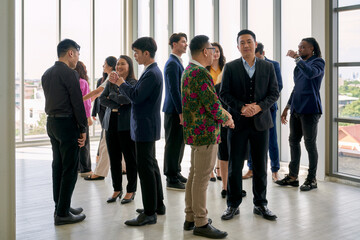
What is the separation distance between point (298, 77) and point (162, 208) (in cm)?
238

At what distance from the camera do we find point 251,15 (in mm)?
6949

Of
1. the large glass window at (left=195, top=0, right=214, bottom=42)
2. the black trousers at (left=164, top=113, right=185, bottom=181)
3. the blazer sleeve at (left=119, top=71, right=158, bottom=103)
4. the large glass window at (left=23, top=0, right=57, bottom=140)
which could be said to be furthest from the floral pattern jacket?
the large glass window at (left=23, top=0, right=57, bottom=140)

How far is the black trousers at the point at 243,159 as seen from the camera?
387cm

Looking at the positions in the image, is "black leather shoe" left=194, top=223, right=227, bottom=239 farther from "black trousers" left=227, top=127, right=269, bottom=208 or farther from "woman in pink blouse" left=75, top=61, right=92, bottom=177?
"woman in pink blouse" left=75, top=61, right=92, bottom=177

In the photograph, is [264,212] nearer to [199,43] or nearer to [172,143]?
[172,143]

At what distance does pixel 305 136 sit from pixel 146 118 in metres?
2.26

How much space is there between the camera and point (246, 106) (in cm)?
376

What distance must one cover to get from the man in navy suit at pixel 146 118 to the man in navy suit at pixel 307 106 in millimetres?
1977

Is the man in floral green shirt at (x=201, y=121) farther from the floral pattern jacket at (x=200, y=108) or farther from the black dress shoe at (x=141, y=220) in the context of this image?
the black dress shoe at (x=141, y=220)

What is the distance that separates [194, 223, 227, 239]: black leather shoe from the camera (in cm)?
338

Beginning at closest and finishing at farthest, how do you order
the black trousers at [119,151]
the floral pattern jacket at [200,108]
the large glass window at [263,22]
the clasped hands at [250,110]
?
the floral pattern jacket at [200,108]
the clasped hands at [250,110]
the black trousers at [119,151]
the large glass window at [263,22]

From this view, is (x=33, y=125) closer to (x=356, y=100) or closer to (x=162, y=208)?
(x=162, y=208)

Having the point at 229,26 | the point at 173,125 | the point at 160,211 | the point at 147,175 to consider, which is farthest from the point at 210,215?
the point at 229,26

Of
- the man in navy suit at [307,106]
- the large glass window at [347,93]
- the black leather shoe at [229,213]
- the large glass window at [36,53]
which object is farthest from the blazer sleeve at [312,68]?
the large glass window at [36,53]
